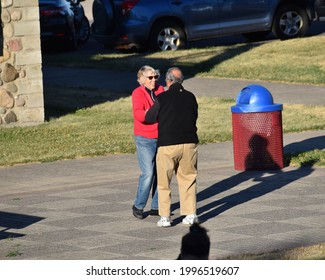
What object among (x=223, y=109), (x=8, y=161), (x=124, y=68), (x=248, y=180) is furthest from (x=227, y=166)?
(x=124, y=68)

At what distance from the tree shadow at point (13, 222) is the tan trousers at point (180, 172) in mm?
1449

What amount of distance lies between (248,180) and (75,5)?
58.1ft

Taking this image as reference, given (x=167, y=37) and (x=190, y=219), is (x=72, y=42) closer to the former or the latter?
(x=167, y=37)

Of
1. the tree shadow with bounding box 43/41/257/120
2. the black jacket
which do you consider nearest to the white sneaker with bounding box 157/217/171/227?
the black jacket

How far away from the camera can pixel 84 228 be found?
11.6 metres

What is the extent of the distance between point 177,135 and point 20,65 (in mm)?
7836

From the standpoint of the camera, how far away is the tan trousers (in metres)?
11.4

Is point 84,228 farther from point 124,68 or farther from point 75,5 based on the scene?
point 75,5

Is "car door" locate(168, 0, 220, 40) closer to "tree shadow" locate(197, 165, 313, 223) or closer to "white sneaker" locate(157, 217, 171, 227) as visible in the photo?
"tree shadow" locate(197, 165, 313, 223)

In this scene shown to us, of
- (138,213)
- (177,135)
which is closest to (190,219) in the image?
(138,213)

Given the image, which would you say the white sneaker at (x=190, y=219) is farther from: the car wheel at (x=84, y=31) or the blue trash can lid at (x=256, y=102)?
the car wheel at (x=84, y=31)

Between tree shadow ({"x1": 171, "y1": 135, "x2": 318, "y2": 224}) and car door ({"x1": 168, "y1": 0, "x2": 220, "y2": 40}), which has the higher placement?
car door ({"x1": 168, "y1": 0, "x2": 220, "y2": 40})

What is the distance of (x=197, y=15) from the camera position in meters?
27.0

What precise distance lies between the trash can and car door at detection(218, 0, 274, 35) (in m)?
12.6
